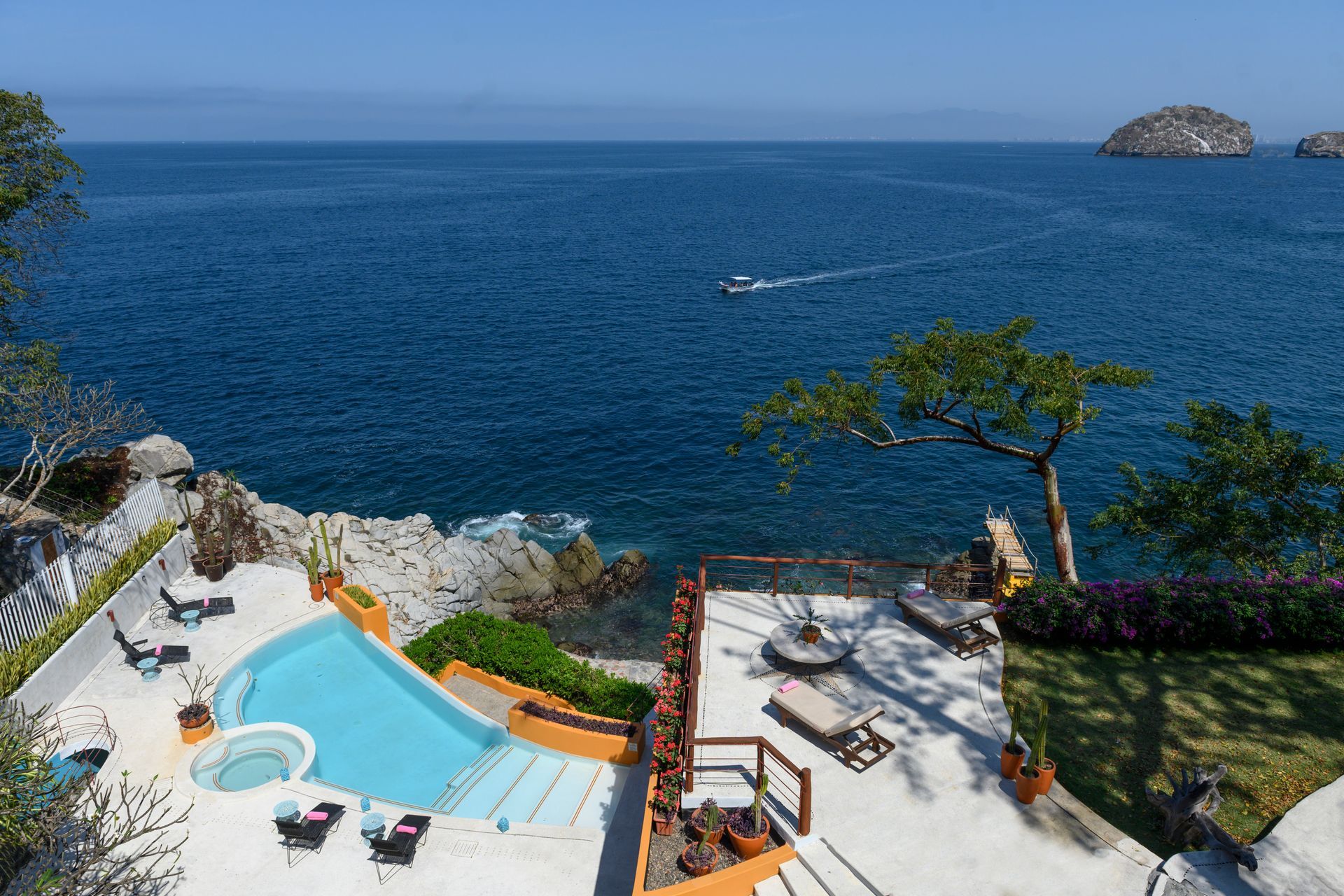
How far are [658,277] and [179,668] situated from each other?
227 ft

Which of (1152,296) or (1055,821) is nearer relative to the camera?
(1055,821)

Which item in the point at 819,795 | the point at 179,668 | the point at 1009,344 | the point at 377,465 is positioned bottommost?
the point at 377,465

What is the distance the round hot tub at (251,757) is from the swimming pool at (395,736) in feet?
1.58

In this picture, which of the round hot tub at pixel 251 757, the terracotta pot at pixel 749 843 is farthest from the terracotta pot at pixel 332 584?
the terracotta pot at pixel 749 843

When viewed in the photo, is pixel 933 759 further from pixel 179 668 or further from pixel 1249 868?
pixel 179 668

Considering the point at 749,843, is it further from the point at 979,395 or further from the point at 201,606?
the point at 201,606

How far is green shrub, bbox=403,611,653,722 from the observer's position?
63.3ft

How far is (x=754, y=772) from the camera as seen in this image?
13.0 metres

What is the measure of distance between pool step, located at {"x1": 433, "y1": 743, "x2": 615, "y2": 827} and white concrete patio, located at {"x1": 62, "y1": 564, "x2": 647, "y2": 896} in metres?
0.71

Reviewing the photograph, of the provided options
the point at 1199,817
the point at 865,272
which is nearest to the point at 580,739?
the point at 1199,817

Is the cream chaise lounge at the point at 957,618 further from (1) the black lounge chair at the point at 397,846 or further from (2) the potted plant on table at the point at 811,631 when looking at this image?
(1) the black lounge chair at the point at 397,846

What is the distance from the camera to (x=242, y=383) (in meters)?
51.9

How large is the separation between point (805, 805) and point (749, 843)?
97cm

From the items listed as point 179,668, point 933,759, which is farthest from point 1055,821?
point 179,668
